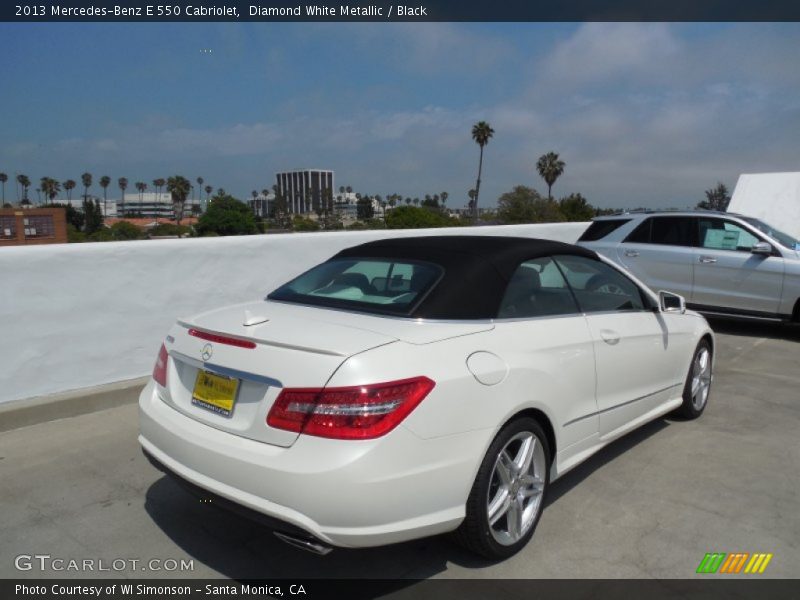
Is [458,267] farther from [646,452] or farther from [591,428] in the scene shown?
[646,452]

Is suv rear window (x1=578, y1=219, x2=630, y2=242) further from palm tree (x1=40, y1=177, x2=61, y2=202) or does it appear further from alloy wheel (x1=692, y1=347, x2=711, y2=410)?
palm tree (x1=40, y1=177, x2=61, y2=202)

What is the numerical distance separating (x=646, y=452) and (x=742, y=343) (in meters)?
4.43

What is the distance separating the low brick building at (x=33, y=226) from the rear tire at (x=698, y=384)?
46605 mm

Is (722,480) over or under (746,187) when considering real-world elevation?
under

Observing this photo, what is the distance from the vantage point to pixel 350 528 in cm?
244

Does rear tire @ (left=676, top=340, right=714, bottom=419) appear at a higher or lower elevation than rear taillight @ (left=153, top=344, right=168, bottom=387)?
lower

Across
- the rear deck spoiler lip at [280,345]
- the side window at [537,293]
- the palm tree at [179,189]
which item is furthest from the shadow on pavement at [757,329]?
the palm tree at [179,189]

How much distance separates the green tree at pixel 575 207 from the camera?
50375 mm

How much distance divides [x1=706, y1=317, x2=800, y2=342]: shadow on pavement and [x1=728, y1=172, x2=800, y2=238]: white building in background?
680 cm

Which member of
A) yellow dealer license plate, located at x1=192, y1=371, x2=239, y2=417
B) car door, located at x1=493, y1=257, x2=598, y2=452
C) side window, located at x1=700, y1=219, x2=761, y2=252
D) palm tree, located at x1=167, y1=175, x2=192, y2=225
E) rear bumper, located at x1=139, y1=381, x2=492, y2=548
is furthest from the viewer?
palm tree, located at x1=167, y1=175, x2=192, y2=225

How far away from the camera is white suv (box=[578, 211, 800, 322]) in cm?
808

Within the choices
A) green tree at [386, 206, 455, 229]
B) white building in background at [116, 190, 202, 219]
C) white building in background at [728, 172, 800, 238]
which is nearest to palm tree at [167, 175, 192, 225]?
white building in background at [116, 190, 202, 219]

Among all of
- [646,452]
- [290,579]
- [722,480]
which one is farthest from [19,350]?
[722,480]

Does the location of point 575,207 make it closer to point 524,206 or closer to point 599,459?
point 524,206
